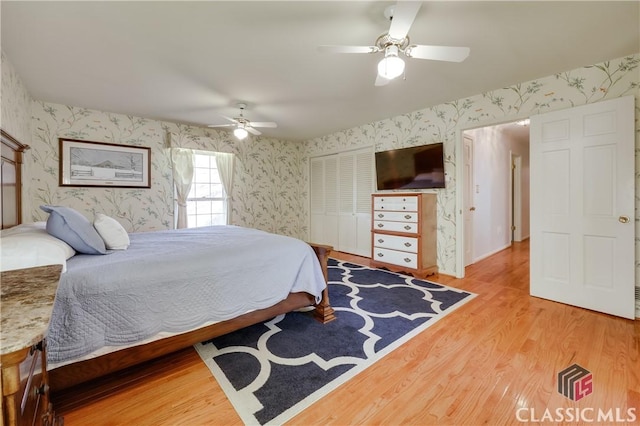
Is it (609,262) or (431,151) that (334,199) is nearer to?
(431,151)

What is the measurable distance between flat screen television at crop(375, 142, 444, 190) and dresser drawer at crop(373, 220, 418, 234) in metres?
0.63

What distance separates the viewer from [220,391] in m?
1.59

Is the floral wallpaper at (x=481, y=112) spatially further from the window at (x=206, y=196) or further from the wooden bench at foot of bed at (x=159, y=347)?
the window at (x=206, y=196)

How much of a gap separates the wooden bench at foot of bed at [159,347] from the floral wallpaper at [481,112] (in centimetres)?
221

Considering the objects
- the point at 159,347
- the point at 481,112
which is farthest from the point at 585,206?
the point at 159,347

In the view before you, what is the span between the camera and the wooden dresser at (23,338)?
0.54 meters

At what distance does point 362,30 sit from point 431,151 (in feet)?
7.33

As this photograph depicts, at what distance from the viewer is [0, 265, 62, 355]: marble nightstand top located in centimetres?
54

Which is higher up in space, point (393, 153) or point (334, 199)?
point (393, 153)

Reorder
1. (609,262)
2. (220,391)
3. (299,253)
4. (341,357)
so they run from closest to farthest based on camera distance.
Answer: (220,391) < (341,357) < (299,253) < (609,262)

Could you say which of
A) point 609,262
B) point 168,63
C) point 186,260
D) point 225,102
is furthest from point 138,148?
point 609,262

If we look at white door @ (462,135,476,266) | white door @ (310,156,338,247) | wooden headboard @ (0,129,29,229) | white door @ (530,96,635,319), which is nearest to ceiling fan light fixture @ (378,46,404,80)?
white door @ (530,96,635,319)

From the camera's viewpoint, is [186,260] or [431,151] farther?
[431,151]

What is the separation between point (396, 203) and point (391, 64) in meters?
2.38
